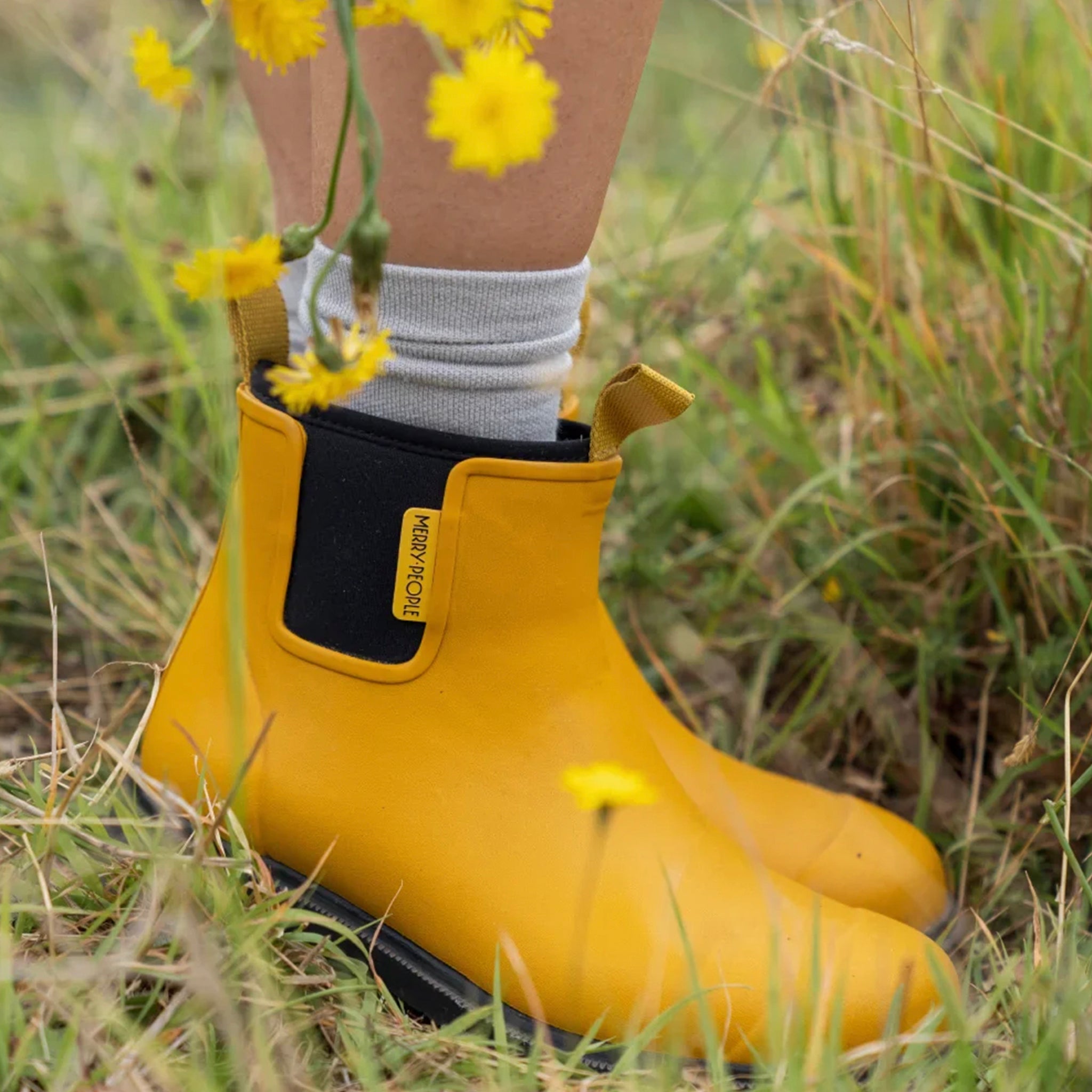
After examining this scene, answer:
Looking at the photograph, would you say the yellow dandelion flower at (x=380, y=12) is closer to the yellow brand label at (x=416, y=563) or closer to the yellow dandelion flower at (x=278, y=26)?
the yellow dandelion flower at (x=278, y=26)

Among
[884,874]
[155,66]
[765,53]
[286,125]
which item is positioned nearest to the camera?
[155,66]

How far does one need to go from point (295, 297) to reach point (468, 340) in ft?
1.03

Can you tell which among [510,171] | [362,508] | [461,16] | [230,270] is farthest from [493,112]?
[362,508]

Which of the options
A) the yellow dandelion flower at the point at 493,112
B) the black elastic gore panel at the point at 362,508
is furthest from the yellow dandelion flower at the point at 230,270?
the black elastic gore panel at the point at 362,508

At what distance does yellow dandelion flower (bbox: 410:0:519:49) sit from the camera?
47cm

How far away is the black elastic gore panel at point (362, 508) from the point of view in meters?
0.78

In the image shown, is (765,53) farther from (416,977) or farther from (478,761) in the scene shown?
(416,977)

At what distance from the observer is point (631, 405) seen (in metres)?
0.80

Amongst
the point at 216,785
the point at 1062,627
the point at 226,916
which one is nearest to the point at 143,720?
the point at 216,785

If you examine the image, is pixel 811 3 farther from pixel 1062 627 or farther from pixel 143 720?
pixel 143 720

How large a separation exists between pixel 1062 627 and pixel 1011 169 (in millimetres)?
434

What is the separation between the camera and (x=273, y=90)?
3.40 ft

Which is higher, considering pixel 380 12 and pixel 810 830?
pixel 380 12

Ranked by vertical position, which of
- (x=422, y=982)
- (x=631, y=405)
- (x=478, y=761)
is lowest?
(x=422, y=982)
